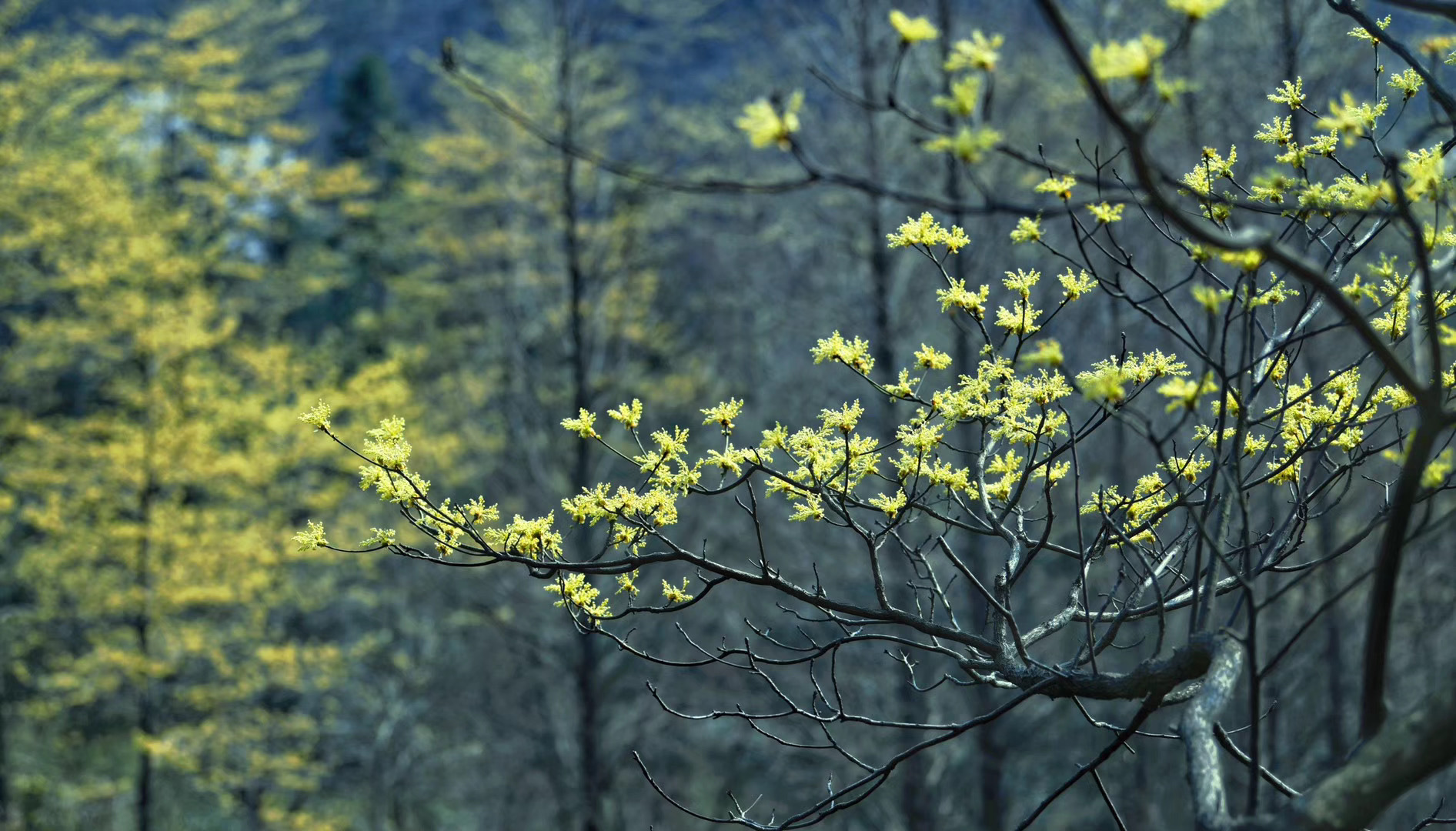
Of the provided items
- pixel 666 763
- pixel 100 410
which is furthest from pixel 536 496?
pixel 666 763

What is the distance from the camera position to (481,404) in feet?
51.2

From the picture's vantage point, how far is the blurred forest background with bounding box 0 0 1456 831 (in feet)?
32.3

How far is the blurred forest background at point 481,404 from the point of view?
32.3 ft

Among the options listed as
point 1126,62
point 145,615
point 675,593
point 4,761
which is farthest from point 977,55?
point 4,761

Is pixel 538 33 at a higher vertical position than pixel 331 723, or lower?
higher

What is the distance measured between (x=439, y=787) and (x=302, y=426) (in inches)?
288

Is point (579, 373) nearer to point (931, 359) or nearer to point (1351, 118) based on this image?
point (931, 359)

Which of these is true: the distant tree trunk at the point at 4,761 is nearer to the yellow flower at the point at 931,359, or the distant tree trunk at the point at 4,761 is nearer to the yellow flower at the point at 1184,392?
the yellow flower at the point at 931,359

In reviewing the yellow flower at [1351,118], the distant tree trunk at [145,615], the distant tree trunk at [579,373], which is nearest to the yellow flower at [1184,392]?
the yellow flower at [1351,118]

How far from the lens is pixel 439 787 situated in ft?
58.6

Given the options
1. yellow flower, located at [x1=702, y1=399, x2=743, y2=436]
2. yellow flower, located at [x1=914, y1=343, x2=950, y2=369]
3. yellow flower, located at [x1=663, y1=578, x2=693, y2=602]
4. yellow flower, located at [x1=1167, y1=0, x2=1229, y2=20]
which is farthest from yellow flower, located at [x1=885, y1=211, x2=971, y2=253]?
yellow flower, located at [x1=1167, y1=0, x2=1229, y2=20]

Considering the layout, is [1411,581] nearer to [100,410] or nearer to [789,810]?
[789,810]

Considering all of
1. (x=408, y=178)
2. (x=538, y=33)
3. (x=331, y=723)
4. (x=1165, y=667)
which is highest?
(x=408, y=178)

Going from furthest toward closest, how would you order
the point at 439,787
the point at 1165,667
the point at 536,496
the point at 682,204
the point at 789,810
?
the point at 439,787 → the point at 682,204 → the point at 789,810 → the point at 536,496 → the point at 1165,667
